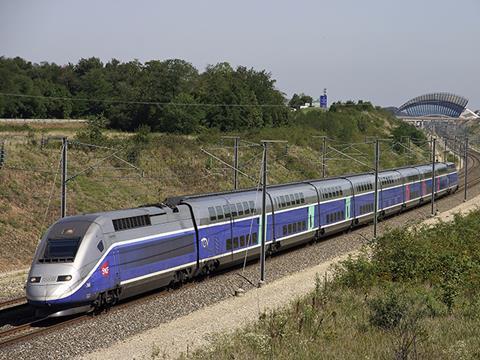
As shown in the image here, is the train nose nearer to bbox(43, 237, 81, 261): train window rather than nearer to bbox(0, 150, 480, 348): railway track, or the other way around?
bbox(43, 237, 81, 261): train window

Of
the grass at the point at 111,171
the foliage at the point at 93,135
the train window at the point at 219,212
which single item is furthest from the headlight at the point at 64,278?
the foliage at the point at 93,135

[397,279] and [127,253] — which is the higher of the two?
[127,253]

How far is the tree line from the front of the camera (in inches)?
3497

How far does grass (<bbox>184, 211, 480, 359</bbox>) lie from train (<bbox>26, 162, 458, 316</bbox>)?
5.81 metres

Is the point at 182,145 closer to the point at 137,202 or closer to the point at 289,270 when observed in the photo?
the point at 137,202

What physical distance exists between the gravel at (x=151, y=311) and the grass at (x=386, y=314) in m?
4.36

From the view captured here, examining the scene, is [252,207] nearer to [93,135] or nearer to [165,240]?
[165,240]

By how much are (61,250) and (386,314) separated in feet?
39.2

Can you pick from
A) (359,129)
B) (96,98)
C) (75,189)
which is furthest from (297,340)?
(359,129)

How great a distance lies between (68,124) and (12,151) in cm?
2523

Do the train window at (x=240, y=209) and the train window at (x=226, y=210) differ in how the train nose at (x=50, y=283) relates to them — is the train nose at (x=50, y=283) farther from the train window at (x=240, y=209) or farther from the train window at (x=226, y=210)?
the train window at (x=240, y=209)

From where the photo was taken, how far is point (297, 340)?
2005 cm

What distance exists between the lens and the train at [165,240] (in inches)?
989

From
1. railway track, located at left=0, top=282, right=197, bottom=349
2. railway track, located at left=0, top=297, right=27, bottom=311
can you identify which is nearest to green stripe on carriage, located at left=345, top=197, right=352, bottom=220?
railway track, located at left=0, top=282, right=197, bottom=349
